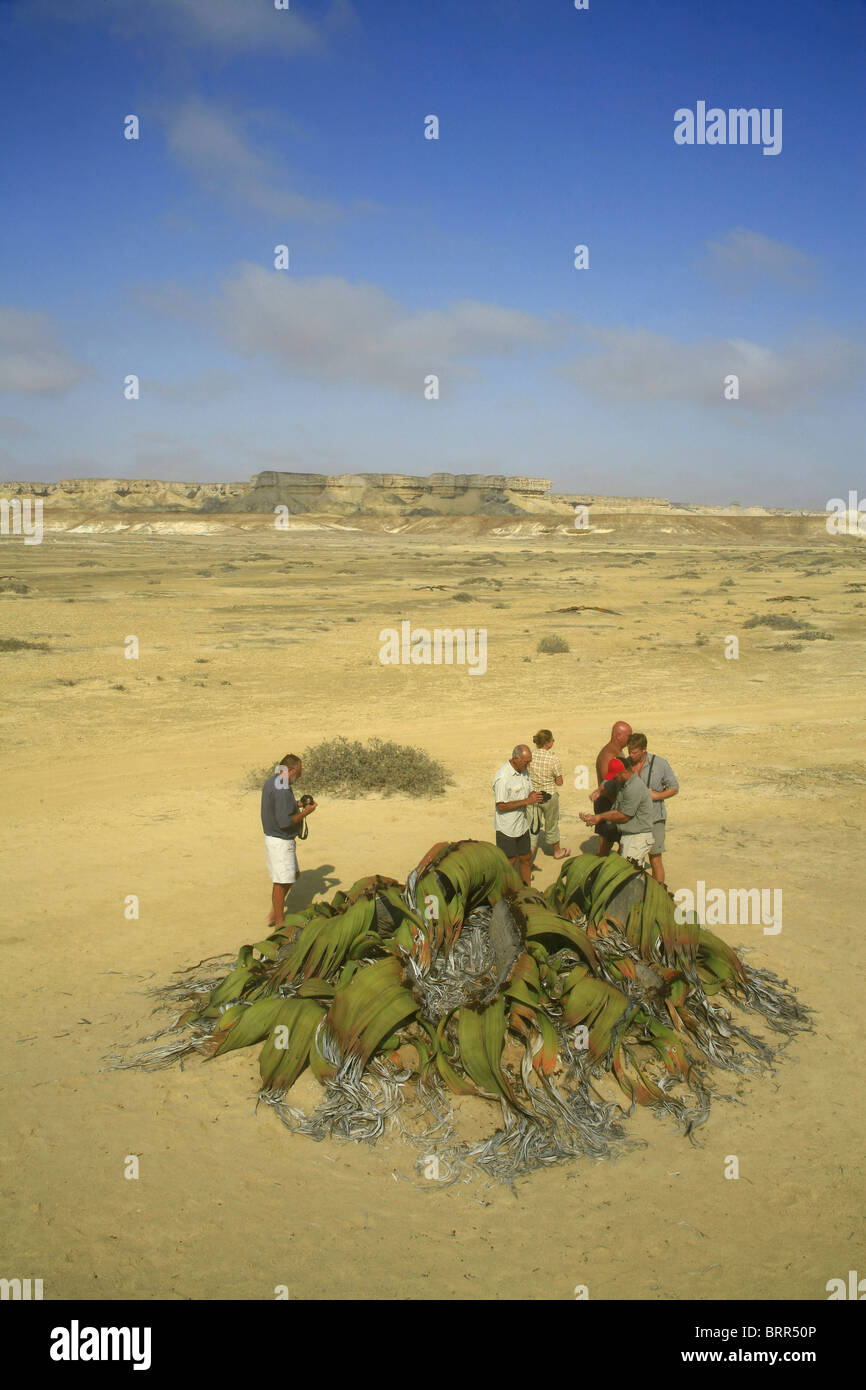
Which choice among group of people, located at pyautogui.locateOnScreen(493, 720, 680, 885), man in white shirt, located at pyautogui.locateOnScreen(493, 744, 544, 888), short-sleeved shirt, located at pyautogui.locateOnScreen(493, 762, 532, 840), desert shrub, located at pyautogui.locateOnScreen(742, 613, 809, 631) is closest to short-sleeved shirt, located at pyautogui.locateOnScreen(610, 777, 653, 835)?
group of people, located at pyautogui.locateOnScreen(493, 720, 680, 885)

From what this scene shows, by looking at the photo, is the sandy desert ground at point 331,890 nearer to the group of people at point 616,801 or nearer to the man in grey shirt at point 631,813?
the group of people at point 616,801

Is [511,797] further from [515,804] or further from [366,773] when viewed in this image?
[366,773]

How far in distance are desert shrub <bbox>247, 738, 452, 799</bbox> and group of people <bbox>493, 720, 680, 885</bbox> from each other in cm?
364

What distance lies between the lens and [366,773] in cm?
1128

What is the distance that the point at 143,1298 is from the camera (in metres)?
3.77

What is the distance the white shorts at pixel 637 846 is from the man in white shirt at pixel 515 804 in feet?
2.63

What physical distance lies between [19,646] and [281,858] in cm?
1737

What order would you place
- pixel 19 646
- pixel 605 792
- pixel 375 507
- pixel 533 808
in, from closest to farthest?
pixel 605 792 → pixel 533 808 → pixel 19 646 → pixel 375 507

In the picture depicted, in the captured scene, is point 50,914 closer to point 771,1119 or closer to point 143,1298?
point 143,1298

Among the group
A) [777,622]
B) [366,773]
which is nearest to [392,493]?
[777,622]

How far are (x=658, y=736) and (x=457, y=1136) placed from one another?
1031 centimetres

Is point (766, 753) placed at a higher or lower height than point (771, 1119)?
higher

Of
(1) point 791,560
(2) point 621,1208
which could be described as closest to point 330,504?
(1) point 791,560

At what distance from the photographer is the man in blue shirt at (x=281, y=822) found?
6.81 m
